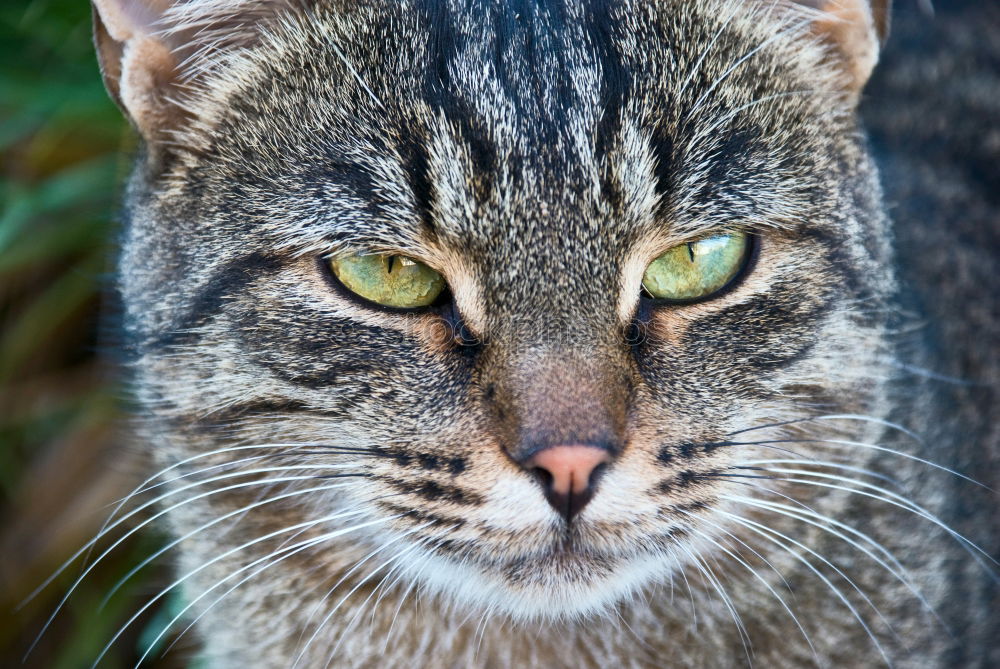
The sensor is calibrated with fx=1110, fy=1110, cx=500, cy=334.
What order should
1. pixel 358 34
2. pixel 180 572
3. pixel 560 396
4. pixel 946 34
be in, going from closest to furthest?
1. pixel 560 396
2. pixel 358 34
3. pixel 180 572
4. pixel 946 34

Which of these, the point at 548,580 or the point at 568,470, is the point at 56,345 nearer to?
the point at 548,580

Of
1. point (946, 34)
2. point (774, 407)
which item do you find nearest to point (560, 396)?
point (774, 407)

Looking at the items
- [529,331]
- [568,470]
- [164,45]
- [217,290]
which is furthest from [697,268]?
[164,45]

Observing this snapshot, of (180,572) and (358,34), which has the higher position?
(358,34)

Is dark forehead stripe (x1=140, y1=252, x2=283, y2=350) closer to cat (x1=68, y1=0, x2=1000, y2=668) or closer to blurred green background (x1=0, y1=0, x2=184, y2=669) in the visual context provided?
cat (x1=68, y1=0, x2=1000, y2=668)

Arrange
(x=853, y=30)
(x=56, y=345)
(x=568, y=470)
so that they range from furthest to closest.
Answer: (x=56, y=345) → (x=853, y=30) → (x=568, y=470)

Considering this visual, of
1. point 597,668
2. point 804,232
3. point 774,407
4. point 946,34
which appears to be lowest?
point 597,668

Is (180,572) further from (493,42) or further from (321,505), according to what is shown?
(493,42)

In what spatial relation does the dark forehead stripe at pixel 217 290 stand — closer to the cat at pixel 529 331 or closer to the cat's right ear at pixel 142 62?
the cat at pixel 529 331
